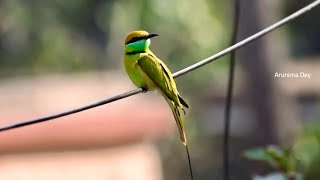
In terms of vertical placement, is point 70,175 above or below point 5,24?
below

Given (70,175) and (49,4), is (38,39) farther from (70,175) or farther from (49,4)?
(70,175)

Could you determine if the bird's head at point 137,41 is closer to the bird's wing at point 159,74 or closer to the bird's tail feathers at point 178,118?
the bird's wing at point 159,74

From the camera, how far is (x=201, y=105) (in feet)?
33.6

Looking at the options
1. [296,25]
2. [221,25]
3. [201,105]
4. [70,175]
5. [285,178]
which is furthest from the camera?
[296,25]

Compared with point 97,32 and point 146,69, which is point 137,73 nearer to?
point 146,69

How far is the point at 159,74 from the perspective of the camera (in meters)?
1.88

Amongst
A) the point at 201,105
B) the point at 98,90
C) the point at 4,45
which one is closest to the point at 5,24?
the point at 4,45

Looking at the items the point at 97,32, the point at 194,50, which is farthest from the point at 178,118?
the point at 97,32

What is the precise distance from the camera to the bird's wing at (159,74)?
5.88 feet

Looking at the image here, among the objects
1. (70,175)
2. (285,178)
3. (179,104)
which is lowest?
(70,175)

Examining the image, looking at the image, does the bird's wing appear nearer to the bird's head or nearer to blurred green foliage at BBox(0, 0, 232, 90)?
the bird's head

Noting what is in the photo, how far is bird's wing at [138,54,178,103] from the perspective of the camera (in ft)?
5.88

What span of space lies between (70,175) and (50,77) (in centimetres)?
963

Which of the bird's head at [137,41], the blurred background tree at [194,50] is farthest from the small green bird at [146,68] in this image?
the blurred background tree at [194,50]
